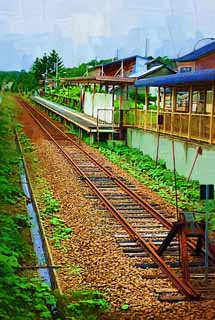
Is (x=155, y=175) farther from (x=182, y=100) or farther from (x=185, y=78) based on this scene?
(x=182, y=100)

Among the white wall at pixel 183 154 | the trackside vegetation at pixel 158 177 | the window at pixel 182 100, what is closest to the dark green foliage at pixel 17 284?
the trackside vegetation at pixel 158 177

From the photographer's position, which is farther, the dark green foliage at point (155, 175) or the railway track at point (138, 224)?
the dark green foliage at point (155, 175)

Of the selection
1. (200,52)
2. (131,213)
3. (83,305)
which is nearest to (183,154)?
(131,213)

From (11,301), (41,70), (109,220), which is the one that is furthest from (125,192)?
(41,70)

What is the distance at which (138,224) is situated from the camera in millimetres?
13375

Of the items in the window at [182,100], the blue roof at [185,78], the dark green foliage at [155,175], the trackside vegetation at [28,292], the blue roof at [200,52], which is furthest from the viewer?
the blue roof at [200,52]

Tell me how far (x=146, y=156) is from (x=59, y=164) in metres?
4.28

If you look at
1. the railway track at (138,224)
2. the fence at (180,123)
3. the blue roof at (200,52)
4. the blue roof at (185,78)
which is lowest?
the railway track at (138,224)

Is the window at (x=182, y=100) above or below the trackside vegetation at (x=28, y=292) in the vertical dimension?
above

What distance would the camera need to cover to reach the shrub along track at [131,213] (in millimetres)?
10744

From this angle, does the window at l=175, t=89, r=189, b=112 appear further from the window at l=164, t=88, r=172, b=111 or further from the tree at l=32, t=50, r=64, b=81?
the tree at l=32, t=50, r=64, b=81

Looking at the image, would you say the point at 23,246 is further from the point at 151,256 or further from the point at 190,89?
the point at 190,89

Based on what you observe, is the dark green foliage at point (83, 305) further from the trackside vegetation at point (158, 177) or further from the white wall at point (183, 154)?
the white wall at point (183, 154)

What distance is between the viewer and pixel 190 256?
11.0 meters
